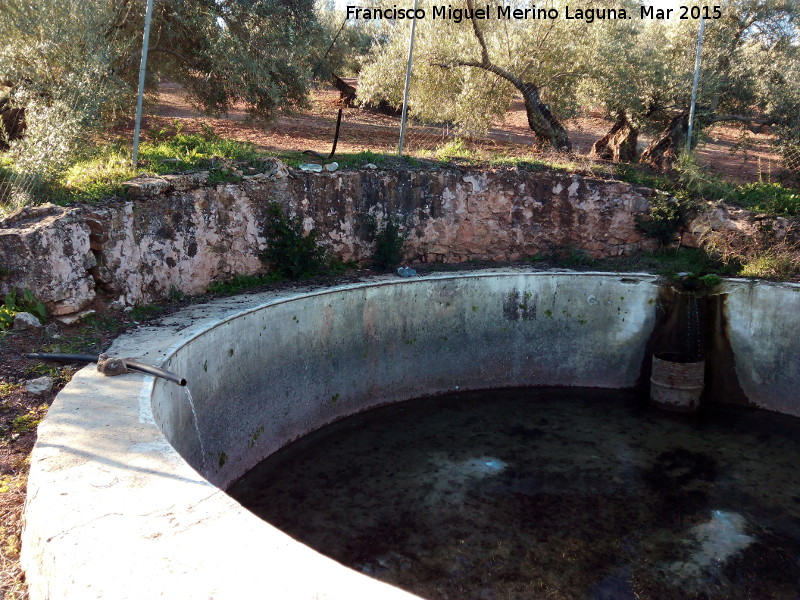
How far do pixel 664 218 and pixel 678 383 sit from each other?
3087 mm

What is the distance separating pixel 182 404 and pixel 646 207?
865 cm

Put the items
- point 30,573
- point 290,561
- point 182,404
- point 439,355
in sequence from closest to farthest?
point 290,561
point 30,573
point 182,404
point 439,355

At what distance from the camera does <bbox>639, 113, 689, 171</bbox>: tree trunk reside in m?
13.3

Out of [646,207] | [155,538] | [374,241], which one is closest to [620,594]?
[155,538]

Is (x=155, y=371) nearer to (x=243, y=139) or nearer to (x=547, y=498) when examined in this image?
(x=547, y=498)

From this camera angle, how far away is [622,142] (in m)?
14.5

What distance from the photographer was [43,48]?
9430mm

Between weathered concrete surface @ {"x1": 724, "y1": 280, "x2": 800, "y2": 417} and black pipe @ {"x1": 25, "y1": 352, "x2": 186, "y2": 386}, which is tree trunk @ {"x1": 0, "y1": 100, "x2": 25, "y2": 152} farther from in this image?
weathered concrete surface @ {"x1": 724, "y1": 280, "x2": 800, "y2": 417}

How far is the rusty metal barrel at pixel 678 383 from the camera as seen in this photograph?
33.4ft

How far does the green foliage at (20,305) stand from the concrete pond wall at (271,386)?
834 millimetres

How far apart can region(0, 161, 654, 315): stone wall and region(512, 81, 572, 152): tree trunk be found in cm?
254

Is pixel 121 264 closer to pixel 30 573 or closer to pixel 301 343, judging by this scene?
pixel 301 343

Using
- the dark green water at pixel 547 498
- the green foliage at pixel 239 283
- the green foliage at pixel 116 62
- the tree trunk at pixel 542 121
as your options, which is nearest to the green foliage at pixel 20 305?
the green foliage at pixel 116 62

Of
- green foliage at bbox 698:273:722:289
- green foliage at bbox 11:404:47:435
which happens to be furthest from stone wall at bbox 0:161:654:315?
green foliage at bbox 11:404:47:435
